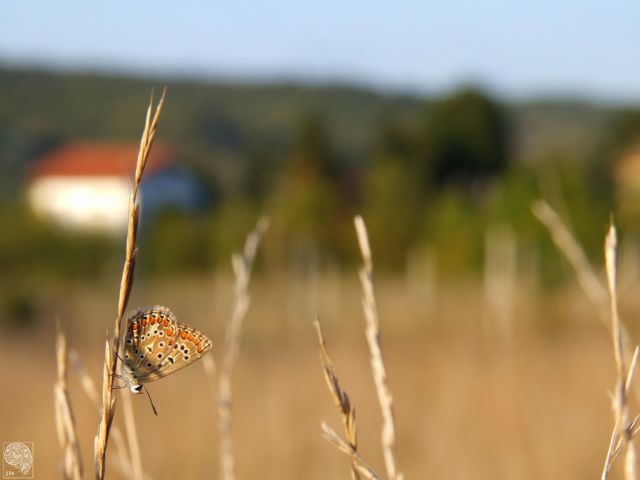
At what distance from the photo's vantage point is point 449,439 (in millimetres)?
5582

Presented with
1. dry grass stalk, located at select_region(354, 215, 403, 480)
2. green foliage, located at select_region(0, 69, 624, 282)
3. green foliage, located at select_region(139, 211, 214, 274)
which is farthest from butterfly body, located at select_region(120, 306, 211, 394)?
green foliage, located at select_region(139, 211, 214, 274)

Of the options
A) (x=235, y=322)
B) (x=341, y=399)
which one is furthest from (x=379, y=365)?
(x=235, y=322)

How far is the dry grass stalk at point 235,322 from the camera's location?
0.85 metres

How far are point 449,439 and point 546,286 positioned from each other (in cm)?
811

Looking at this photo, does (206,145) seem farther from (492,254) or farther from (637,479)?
(637,479)

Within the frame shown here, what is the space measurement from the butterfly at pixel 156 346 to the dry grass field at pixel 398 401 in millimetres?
394

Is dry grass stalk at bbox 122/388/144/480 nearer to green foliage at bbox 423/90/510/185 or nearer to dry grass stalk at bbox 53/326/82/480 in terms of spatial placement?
dry grass stalk at bbox 53/326/82/480

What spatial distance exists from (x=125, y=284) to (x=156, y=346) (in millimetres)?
152

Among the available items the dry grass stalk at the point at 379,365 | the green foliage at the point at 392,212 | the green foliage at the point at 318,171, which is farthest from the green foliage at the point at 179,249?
the dry grass stalk at the point at 379,365

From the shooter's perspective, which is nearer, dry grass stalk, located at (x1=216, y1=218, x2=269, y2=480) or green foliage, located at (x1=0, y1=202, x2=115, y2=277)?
dry grass stalk, located at (x1=216, y1=218, x2=269, y2=480)

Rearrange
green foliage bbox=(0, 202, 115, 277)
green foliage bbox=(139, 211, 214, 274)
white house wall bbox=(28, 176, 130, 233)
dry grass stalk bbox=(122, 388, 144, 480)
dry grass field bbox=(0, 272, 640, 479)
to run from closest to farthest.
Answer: dry grass stalk bbox=(122, 388, 144, 480)
dry grass field bbox=(0, 272, 640, 479)
green foliage bbox=(0, 202, 115, 277)
green foliage bbox=(139, 211, 214, 274)
white house wall bbox=(28, 176, 130, 233)

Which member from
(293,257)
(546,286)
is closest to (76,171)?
(293,257)

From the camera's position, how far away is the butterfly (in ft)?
2.13

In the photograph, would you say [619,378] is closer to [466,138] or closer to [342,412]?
[342,412]
